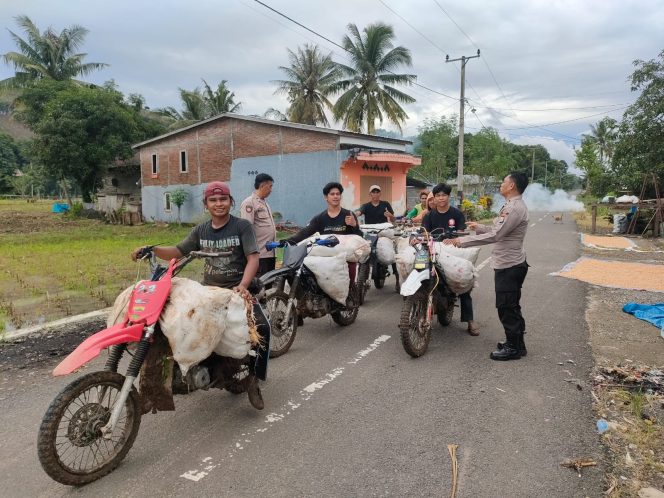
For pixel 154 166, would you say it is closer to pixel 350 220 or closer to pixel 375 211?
pixel 375 211

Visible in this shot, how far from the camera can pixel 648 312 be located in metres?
6.43

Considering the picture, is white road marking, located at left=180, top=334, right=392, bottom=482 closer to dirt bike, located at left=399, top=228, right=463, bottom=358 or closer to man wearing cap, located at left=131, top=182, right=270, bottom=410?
man wearing cap, located at left=131, top=182, right=270, bottom=410

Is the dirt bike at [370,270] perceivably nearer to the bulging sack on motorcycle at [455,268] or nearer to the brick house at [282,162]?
the bulging sack on motorcycle at [455,268]

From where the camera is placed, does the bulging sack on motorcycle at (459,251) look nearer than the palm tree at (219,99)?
Yes

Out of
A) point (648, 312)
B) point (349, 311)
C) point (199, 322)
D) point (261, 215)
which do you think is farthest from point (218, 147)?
point (199, 322)

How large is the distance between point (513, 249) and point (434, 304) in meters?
1.15

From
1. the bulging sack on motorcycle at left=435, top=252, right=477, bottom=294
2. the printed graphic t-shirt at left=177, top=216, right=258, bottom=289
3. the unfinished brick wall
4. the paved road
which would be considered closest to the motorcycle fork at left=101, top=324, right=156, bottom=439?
the paved road

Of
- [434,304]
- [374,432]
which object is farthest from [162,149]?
[374,432]

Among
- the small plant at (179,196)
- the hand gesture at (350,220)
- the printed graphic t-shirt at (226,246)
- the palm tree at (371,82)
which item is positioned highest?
the palm tree at (371,82)

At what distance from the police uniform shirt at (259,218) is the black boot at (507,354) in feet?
9.81

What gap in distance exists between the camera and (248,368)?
3621mm

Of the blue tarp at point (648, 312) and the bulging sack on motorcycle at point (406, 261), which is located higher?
the bulging sack on motorcycle at point (406, 261)

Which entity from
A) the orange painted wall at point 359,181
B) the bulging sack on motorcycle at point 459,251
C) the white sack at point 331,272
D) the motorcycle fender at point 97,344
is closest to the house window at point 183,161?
the orange painted wall at point 359,181

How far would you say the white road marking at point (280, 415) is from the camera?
2.90 m
